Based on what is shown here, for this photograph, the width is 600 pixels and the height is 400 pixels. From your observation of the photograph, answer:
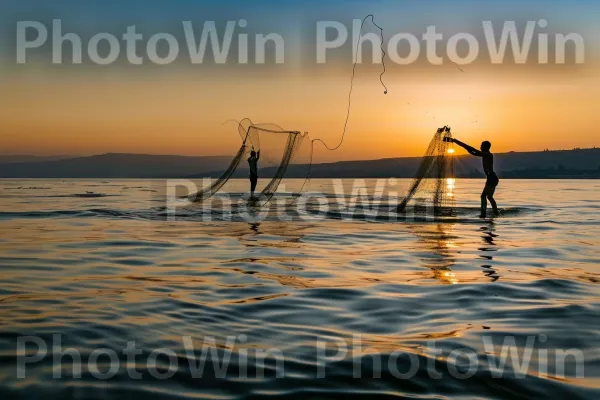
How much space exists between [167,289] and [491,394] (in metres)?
4.94

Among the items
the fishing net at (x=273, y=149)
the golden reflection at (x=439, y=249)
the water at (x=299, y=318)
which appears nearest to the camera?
the water at (x=299, y=318)

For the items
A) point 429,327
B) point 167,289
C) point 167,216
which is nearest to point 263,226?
point 167,216

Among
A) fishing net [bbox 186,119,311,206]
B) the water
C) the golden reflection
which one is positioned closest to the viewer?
the water

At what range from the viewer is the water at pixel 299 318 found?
14.2ft

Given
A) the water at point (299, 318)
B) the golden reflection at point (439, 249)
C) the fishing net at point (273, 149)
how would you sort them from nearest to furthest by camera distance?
1. the water at point (299, 318)
2. the golden reflection at point (439, 249)
3. the fishing net at point (273, 149)

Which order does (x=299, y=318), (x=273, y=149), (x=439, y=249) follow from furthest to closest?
(x=273, y=149) → (x=439, y=249) → (x=299, y=318)

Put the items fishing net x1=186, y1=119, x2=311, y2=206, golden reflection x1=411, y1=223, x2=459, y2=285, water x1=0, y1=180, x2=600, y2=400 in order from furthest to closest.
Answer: fishing net x1=186, y1=119, x2=311, y2=206, golden reflection x1=411, y1=223, x2=459, y2=285, water x1=0, y1=180, x2=600, y2=400

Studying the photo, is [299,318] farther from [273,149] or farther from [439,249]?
[273,149]

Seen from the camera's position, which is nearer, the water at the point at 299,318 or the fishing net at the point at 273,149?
the water at the point at 299,318

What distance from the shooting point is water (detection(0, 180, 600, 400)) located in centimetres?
434

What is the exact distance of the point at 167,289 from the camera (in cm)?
789

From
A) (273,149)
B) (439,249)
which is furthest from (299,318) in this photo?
(273,149)

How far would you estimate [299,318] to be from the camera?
6363mm

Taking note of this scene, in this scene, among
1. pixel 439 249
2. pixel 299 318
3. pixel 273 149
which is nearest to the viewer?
pixel 299 318
